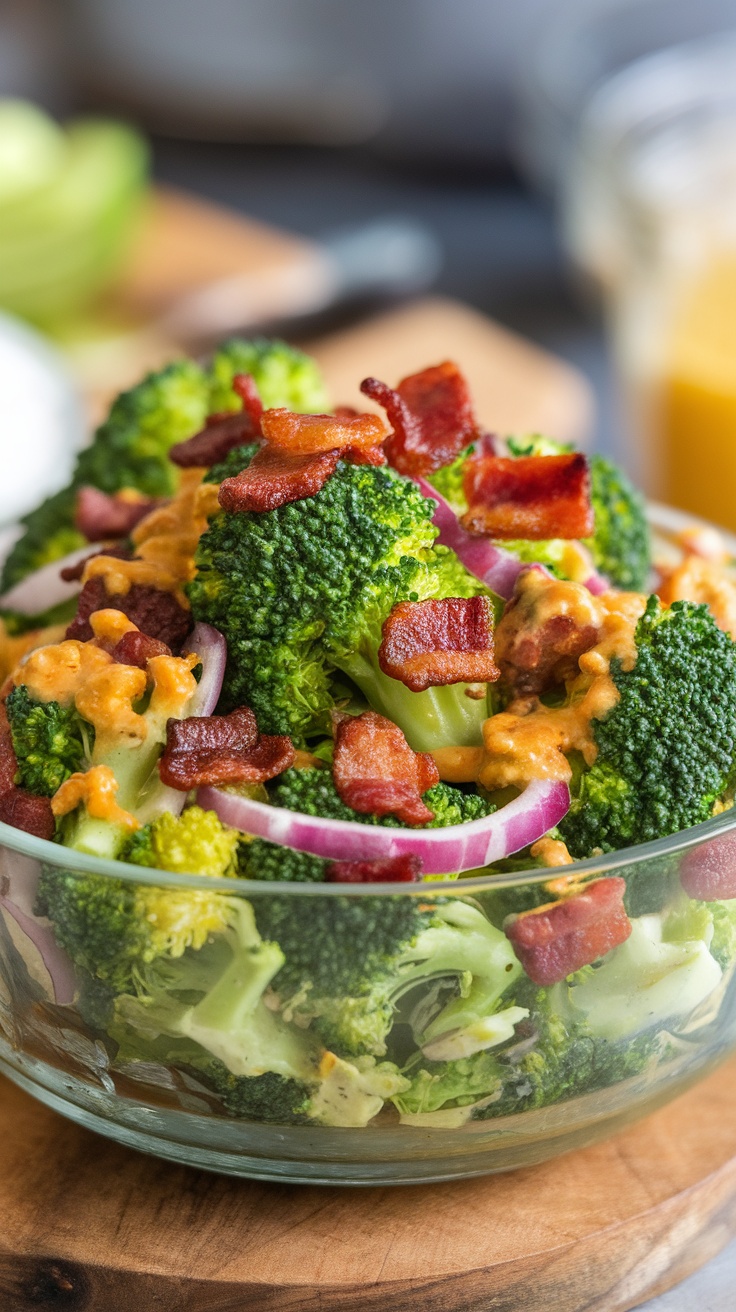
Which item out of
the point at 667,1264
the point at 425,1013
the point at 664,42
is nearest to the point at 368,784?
the point at 425,1013

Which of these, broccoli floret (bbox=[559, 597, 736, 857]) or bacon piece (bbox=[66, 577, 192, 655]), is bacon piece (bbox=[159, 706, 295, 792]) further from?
broccoli floret (bbox=[559, 597, 736, 857])

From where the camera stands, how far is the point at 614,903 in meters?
1.26

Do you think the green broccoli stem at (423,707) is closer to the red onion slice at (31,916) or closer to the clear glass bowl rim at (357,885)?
the clear glass bowl rim at (357,885)

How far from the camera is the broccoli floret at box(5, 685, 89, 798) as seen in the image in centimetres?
143

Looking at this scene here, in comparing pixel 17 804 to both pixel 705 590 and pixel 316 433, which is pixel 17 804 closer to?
pixel 316 433

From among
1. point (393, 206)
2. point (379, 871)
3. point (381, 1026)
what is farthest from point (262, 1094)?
point (393, 206)

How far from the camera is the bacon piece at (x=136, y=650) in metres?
1.46

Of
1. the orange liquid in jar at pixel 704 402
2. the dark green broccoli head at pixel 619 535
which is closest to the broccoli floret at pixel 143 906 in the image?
the dark green broccoli head at pixel 619 535

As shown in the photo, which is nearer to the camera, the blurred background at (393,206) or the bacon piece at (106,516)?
the bacon piece at (106,516)

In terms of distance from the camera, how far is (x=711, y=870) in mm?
1322

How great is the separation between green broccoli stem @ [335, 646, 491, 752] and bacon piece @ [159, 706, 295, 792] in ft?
0.42

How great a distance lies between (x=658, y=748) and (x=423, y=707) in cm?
25

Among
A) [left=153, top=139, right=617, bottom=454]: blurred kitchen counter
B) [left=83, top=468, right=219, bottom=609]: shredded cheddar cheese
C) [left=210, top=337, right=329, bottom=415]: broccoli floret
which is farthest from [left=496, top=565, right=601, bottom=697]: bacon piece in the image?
[left=153, top=139, right=617, bottom=454]: blurred kitchen counter

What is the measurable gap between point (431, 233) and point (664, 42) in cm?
112
